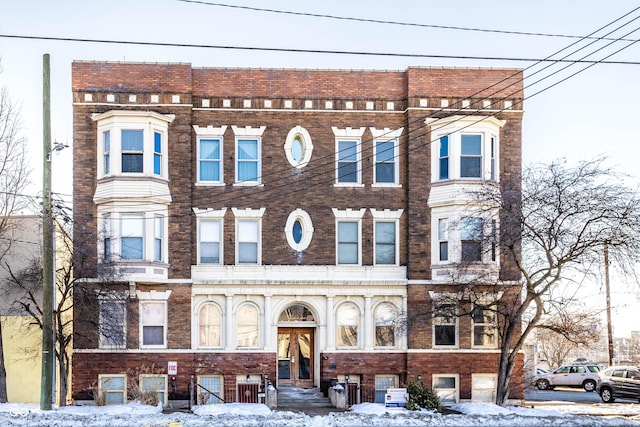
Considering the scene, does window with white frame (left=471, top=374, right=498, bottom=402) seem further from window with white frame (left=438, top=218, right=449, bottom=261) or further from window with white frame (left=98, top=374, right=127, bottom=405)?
window with white frame (left=98, top=374, right=127, bottom=405)

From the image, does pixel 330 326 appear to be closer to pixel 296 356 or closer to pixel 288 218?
pixel 296 356

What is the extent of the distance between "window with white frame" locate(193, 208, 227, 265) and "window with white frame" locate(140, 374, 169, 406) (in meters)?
4.15

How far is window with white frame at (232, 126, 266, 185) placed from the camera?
28531 mm

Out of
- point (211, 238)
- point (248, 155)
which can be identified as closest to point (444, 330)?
point (211, 238)

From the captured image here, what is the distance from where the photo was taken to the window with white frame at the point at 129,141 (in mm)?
27406

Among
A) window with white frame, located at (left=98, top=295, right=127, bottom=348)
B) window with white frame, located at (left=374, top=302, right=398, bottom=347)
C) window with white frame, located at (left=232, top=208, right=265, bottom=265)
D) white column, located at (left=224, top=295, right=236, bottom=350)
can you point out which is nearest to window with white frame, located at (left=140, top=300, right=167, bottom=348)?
window with white frame, located at (left=98, top=295, right=127, bottom=348)

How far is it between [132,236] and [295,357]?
7.23 metres

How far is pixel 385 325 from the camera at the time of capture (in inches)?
1131

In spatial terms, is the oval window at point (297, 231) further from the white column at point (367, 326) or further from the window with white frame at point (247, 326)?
the white column at point (367, 326)

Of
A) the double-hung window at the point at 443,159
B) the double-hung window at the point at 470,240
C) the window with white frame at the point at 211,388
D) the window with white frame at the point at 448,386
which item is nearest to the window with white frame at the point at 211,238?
the window with white frame at the point at 211,388

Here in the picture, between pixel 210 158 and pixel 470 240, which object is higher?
pixel 210 158

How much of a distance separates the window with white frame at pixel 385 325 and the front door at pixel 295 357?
8.06 feet

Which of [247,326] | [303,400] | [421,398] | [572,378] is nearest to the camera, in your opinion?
[421,398]

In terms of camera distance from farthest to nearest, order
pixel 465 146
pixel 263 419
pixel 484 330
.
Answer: pixel 484 330 < pixel 465 146 < pixel 263 419
